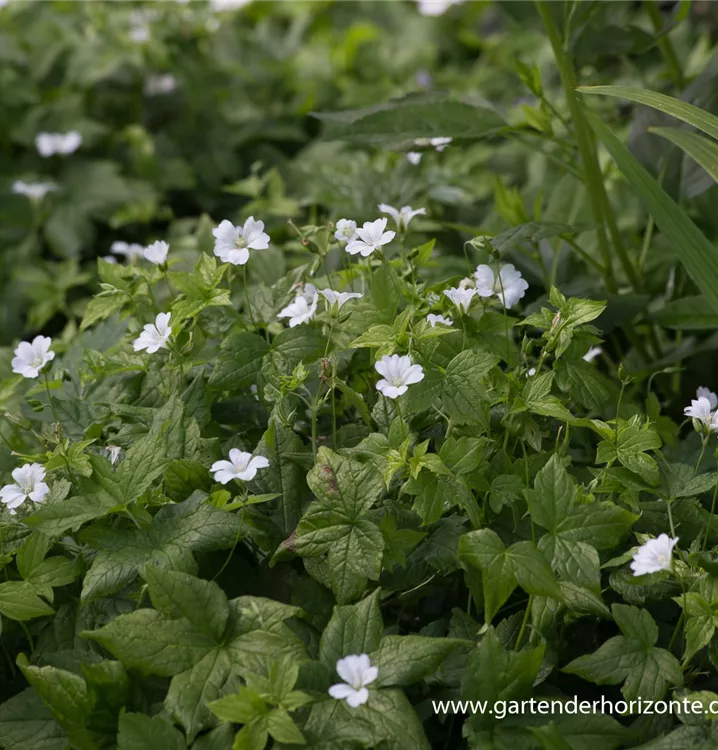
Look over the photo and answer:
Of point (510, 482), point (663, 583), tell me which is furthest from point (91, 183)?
point (663, 583)

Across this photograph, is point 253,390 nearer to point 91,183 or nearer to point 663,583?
point 663,583

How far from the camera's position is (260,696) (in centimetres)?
98

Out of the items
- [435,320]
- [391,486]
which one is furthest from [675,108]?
[391,486]

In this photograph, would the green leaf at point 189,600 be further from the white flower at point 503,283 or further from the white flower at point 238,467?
the white flower at point 503,283

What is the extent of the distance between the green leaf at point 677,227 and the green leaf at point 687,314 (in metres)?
0.29

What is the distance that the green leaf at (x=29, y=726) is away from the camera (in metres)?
1.11

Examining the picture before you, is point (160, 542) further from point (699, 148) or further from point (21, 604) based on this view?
point (699, 148)

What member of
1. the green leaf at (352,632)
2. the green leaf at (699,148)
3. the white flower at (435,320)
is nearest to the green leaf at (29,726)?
the green leaf at (352,632)

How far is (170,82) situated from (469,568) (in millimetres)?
2098

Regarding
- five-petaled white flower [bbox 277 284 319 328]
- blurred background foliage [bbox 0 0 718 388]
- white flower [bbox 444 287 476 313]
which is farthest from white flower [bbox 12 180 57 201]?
white flower [bbox 444 287 476 313]

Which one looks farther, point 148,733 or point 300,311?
point 300,311

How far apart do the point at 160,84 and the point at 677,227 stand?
6.32 feet

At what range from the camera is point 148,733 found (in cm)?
101

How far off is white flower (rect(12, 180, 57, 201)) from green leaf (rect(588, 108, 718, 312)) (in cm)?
138
